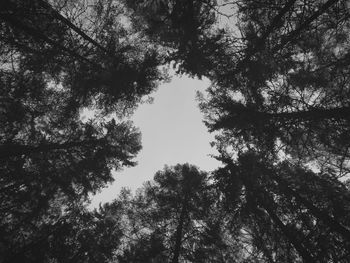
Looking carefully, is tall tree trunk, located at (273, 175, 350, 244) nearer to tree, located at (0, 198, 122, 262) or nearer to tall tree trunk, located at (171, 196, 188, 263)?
tall tree trunk, located at (171, 196, 188, 263)

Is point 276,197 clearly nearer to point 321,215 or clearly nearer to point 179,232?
point 321,215

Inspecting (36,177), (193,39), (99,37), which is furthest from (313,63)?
(36,177)

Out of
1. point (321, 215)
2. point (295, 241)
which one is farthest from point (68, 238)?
point (321, 215)

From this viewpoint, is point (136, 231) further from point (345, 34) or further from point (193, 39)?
point (345, 34)

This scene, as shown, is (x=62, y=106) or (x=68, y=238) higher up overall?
(x=62, y=106)

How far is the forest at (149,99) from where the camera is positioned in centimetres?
747

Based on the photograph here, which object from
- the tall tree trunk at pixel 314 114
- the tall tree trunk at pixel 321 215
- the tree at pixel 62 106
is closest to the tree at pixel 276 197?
the tall tree trunk at pixel 321 215

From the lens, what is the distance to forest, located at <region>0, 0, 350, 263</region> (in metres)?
7.47

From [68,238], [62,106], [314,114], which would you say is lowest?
[68,238]

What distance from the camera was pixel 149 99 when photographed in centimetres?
1159

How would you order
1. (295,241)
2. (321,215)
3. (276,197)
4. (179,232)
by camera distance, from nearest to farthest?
(295,241) < (321,215) < (276,197) < (179,232)

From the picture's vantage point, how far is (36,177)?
10.1 meters

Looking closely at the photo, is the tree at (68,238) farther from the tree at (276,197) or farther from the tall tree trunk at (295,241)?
the tall tree trunk at (295,241)

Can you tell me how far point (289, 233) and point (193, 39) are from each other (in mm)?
7203
